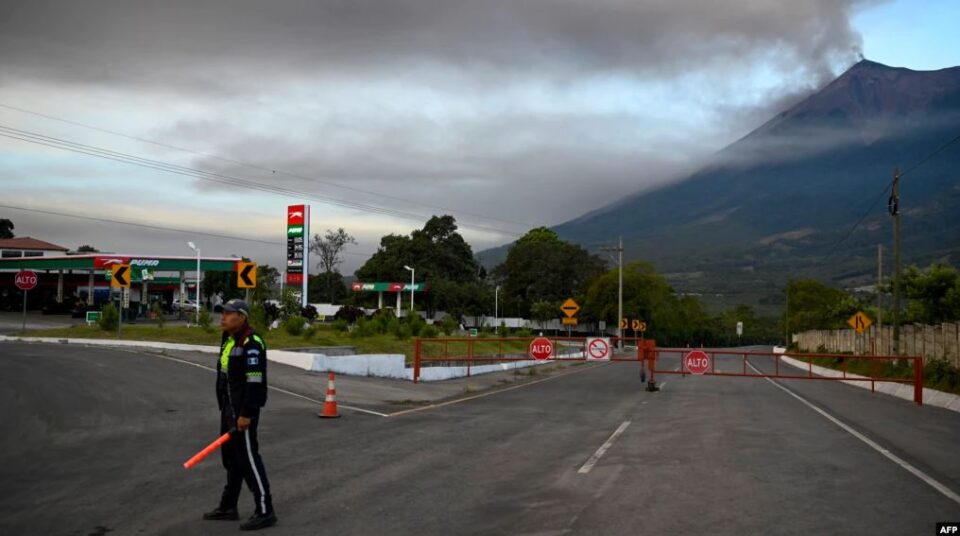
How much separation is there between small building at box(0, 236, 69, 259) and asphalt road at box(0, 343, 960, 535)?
75965mm

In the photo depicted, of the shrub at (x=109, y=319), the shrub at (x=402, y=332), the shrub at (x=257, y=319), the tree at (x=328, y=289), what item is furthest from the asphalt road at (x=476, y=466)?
the tree at (x=328, y=289)

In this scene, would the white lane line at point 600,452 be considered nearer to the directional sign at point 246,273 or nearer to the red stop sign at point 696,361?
the red stop sign at point 696,361

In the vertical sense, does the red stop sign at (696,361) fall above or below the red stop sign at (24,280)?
below

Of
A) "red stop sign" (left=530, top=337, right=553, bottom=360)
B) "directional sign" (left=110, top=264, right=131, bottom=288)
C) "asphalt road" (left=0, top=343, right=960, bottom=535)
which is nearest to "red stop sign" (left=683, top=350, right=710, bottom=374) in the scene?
"red stop sign" (left=530, top=337, right=553, bottom=360)

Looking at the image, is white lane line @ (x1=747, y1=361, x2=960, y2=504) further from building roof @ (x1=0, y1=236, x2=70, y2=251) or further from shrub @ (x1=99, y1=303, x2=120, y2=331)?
building roof @ (x1=0, y1=236, x2=70, y2=251)

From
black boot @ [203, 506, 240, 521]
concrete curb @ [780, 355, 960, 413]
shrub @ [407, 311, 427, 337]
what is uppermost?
shrub @ [407, 311, 427, 337]

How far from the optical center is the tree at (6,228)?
11969cm

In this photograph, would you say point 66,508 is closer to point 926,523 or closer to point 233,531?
point 233,531

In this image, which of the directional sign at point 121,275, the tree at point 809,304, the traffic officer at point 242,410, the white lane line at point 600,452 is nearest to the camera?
the traffic officer at point 242,410

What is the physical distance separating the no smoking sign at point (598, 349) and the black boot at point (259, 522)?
20.4 meters

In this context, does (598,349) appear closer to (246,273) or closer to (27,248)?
(246,273)

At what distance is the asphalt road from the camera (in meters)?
7.88

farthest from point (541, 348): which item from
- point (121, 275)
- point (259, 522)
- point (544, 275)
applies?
point (544, 275)

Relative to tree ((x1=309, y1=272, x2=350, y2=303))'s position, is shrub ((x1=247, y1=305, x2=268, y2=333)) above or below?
below
